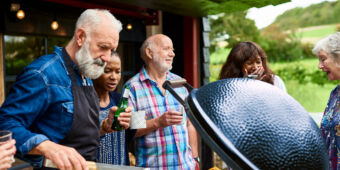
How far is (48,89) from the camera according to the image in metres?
1.38

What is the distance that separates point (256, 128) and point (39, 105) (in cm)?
109

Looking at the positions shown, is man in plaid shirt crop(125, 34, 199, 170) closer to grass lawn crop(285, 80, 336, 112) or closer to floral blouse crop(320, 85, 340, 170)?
floral blouse crop(320, 85, 340, 170)

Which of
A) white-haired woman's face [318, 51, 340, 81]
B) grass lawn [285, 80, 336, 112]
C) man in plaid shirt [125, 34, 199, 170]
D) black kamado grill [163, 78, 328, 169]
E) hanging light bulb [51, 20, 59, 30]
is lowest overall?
grass lawn [285, 80, 336, 112]

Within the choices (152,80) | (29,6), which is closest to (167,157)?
(152,80)

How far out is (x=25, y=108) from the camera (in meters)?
1.29

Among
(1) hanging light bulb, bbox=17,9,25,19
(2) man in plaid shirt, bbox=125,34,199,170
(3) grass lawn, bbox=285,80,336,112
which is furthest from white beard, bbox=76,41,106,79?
(3) grass lawn, bbox=285,80,336,112

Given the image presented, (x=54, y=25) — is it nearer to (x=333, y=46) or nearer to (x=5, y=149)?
(x=5, y=149)

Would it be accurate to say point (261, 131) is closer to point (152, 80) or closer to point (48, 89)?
point (48, 89)

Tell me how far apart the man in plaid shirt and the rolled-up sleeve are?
3.14ft

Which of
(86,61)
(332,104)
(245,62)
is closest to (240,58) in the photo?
(245,62)

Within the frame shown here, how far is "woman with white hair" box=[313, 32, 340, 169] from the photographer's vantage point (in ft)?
6.29

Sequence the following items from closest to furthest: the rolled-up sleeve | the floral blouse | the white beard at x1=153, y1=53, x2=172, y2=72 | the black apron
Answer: the rolled-up sleeve, the black apron, the floral blouse, the white beard at x1=153, y1=53, x2=172, y2=72

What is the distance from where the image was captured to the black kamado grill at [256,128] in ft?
1.88

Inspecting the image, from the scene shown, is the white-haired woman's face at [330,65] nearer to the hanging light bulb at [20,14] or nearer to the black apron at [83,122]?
the black apron at [83,122]
